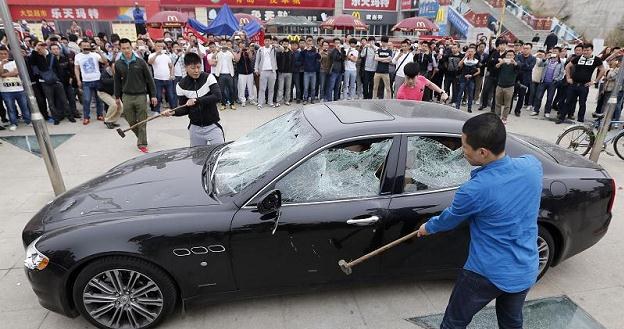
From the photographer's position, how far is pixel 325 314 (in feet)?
10.3

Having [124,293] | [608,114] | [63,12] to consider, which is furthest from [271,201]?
[63,12]

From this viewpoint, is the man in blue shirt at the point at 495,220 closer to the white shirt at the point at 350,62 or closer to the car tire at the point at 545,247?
the car tire at the point at 545,247

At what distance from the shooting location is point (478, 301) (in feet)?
7.25

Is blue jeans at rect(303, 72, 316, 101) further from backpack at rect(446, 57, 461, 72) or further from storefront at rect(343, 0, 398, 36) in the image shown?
storefront at rect(343, 0, 398, 36)

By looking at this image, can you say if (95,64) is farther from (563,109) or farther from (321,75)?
(563,109)

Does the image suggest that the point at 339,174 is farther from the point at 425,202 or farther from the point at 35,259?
the point at 35,259

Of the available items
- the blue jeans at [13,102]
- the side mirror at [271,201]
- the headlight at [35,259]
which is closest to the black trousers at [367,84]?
the blue jeans at [13,102]

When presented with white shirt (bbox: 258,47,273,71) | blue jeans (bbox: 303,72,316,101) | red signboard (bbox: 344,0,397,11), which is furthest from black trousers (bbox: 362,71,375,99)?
red signboard (bbox: 344,0,397,11)

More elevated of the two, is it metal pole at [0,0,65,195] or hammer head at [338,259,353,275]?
metal pole at [0,0,65,195]

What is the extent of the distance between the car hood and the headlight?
236 mm

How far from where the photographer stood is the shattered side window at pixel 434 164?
118 inches

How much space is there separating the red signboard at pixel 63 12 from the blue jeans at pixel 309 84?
23.8 meters

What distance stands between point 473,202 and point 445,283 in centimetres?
176

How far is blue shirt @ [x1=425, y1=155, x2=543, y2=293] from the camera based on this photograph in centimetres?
200
